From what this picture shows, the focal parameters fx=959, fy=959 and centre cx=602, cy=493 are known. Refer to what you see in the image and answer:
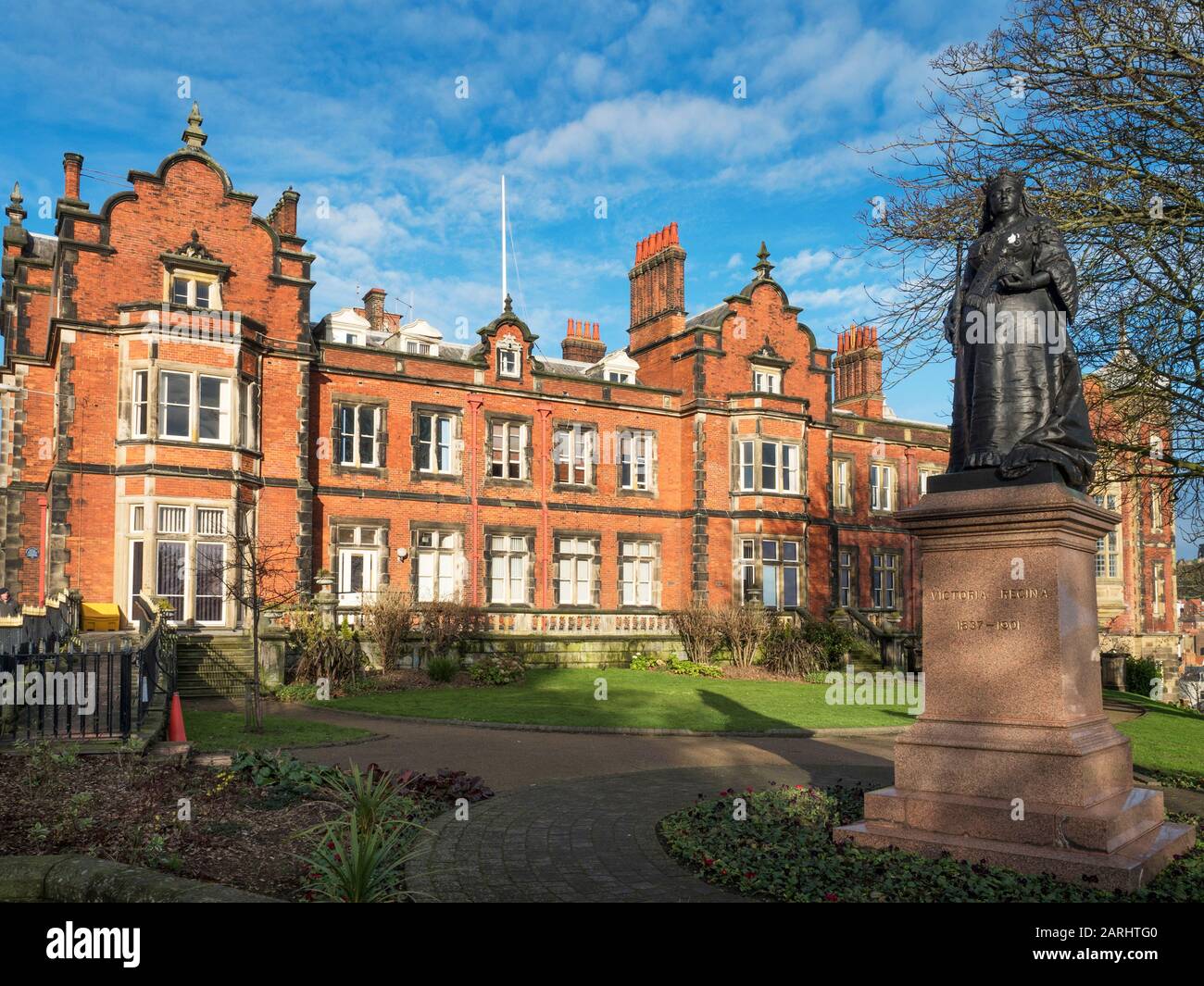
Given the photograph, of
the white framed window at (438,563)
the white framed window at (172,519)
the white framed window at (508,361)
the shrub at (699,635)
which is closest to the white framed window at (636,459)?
the white framed window at (508,361)

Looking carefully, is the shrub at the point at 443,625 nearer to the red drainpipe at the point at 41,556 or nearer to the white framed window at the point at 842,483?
the red drainpipe at the point at 41,556

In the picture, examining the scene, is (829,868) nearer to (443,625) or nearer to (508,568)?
(443,625)

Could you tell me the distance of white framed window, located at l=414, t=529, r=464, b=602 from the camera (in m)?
29.4

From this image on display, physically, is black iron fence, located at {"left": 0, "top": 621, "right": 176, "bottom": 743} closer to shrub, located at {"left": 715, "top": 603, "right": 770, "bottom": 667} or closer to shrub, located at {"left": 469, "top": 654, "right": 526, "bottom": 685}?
shrub, located at {"left": 469, "top": 654, "right": 526, "bottom": 685}

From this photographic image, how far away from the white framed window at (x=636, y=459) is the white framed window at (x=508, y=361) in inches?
178

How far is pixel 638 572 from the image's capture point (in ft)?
110

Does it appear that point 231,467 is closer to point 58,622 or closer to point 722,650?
point 58,622

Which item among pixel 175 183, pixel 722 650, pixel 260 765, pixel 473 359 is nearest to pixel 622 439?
pixel 473 359

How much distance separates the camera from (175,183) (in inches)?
998

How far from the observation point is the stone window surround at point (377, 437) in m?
28.1

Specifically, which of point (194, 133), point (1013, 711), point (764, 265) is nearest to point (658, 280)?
point (764, 265)

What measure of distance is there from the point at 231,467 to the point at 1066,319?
69.3 feet

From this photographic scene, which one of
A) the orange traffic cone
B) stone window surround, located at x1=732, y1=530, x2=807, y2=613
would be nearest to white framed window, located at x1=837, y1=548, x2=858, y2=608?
stone window surround, located at x1=732, y1=530, x2=807, y2=613
